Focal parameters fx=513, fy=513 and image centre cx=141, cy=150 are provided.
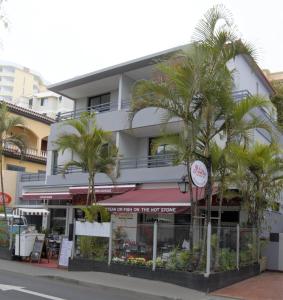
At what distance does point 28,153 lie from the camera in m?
45.4

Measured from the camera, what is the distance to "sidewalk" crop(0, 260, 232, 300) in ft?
46.0

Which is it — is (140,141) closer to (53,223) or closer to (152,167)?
(152,167)

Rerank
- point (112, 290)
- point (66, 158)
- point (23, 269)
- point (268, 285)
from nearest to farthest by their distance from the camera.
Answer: point (112, 290)
point (268, 285)
point (23, 269)
point (66, 158)

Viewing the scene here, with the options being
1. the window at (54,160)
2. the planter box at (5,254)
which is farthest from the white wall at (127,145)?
the planter box at (5,254)

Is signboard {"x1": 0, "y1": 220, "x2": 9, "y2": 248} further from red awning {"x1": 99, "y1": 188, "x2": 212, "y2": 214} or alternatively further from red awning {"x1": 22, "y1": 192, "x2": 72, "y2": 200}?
red awning {"x1": 99, "y1": 188, "x2": 212, "y2": 214}

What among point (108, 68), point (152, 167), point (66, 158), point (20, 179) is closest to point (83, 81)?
point (108, 68)

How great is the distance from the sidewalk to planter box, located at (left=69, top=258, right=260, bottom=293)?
9.1 inches

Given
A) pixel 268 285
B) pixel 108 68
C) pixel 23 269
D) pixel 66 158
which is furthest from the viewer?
pixel 66 158

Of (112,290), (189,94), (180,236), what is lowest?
(112,290)

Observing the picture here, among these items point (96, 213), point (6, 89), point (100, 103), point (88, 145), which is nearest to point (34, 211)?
point (100, 103)

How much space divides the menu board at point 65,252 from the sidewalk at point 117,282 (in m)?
0.62

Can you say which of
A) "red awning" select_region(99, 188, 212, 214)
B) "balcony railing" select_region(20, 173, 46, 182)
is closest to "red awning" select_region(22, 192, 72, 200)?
"balcony railing" select_region(20, 173, 46, 182)

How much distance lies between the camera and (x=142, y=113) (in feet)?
80.8

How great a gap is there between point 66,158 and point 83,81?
457 cm
